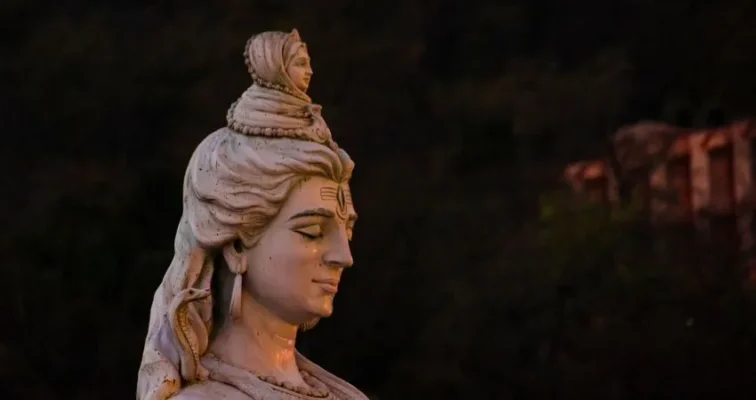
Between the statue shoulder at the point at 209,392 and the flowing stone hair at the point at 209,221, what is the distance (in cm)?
3

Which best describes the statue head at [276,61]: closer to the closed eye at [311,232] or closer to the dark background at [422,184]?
the closed eye at [311,232]

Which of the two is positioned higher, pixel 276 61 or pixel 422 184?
pixel 276 61

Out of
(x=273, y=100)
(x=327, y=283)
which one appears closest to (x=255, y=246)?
(x=327, y=283)

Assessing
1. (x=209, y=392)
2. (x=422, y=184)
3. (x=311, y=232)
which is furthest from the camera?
(x=422, y=184)

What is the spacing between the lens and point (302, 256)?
3330 millimetres

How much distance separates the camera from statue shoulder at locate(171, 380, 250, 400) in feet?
10.6

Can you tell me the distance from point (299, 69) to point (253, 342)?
73 cm

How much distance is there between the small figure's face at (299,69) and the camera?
133 inches

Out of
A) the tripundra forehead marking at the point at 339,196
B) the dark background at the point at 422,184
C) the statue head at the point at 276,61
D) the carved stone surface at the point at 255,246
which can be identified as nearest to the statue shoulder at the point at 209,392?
the carved stone surface at the point at 255,246

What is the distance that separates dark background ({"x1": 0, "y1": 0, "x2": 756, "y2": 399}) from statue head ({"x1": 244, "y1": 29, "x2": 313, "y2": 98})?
2.91 metres

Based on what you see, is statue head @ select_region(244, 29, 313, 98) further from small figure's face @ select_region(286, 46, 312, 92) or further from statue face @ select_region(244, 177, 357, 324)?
statue face @ select_region(244, 177, 357, 324)

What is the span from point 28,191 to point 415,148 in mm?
1901

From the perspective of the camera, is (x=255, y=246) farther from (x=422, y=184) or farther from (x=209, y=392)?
(x=422, y=184)

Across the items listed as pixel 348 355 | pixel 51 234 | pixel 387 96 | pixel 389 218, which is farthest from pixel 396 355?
pixel 51 234
